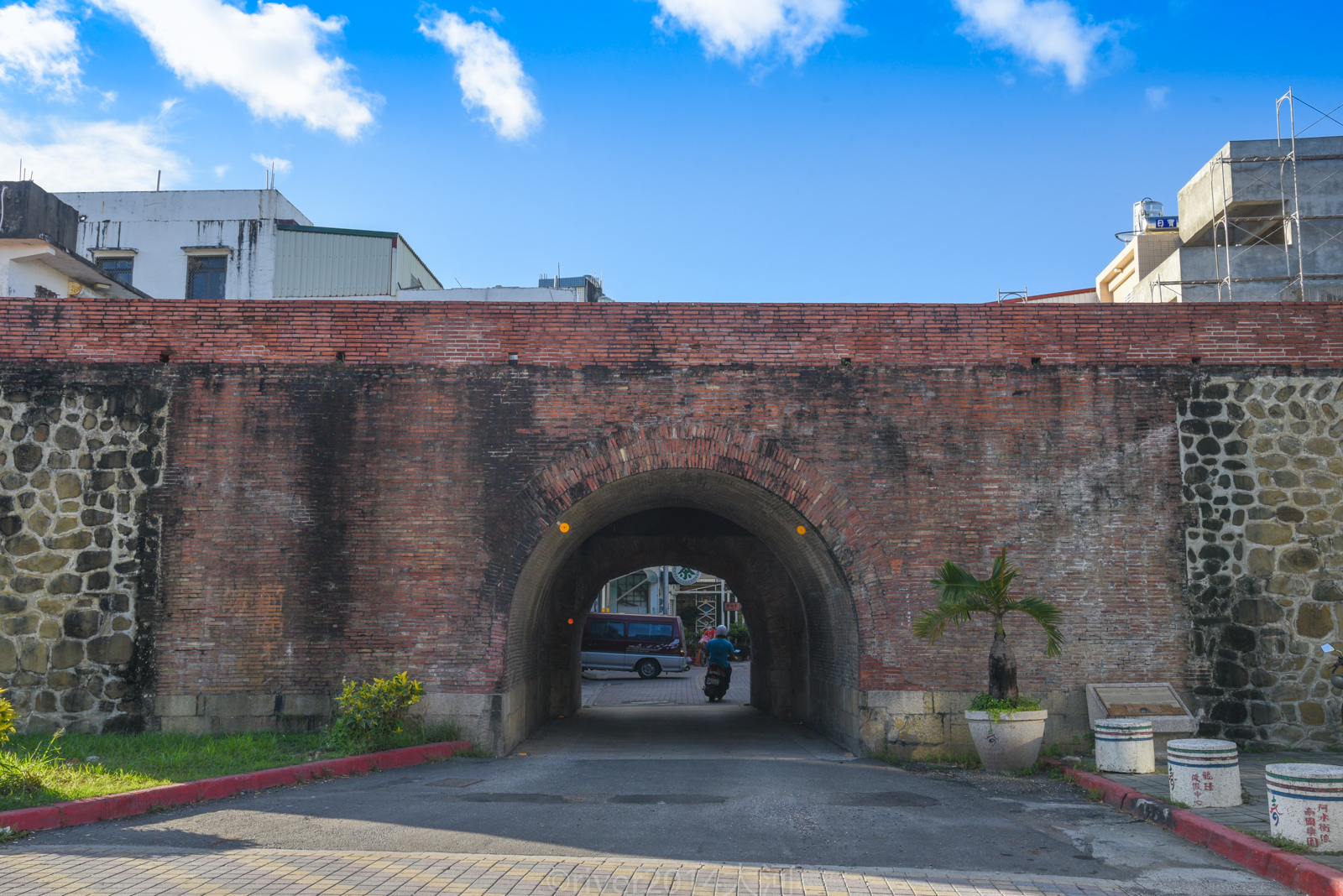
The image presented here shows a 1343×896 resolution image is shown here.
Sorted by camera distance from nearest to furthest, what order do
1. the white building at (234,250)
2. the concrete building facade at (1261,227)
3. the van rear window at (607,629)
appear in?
1. the concrete building facade at (1261,227)
2. the white building at (234,250)
3. the van rear window at (607,629)

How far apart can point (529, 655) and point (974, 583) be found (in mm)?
6382

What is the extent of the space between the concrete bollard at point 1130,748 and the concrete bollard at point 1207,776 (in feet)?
4.98

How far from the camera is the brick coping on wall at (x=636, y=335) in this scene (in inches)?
446

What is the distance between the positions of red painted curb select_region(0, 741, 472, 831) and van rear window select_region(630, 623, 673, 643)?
20110mm

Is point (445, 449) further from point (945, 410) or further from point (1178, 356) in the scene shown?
point (1178, 356)

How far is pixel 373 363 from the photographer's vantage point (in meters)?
11.3

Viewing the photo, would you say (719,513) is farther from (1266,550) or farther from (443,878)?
(443,878)

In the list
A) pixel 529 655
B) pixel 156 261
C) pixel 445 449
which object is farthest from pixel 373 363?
pixel 156 261

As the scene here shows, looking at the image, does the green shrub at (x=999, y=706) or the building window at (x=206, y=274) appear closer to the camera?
the green shrub at (x=999, y=706)

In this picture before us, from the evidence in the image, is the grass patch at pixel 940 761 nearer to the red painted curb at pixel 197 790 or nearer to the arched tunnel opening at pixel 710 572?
the arched tunnel opening at pixel 710 572

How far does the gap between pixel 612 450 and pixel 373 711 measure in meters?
3.74

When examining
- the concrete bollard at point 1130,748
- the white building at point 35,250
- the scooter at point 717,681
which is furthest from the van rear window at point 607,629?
the concrete bollard at point 1130,748

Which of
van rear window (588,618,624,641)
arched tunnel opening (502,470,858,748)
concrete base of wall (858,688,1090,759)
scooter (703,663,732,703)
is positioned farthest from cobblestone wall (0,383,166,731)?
van rear window (588,618,624,641)

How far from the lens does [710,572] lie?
18.2 m
